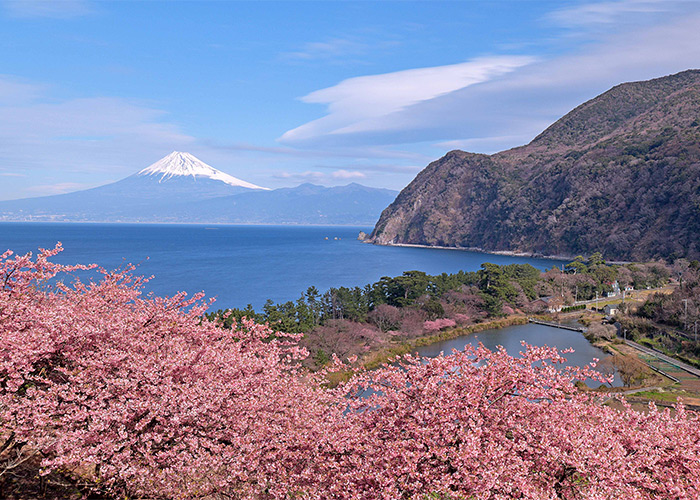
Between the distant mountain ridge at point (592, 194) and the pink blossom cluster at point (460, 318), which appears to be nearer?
the pink blossom cluster at point (460, 318)

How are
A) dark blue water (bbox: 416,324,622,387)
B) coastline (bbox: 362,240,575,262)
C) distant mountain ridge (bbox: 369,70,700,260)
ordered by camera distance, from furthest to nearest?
coastline (bbox: 362,240,575,262) < distant mountain ridge (bbox: 369,70,700,260) < dark blue water (bbox: 416,324,622,387)

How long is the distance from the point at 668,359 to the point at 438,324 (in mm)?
19157

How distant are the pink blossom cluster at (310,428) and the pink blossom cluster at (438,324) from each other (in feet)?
120

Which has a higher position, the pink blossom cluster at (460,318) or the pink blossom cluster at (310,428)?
the pink blossom cluster at (310,428)

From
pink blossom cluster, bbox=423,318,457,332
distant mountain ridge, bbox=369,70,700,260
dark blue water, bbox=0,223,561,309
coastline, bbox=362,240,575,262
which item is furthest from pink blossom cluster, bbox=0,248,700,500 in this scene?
coastline, bbox=362,240,575,262

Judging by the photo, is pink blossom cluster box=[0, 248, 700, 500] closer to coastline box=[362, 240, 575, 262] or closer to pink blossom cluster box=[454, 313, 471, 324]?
pink blossom cluster box=[454, 313, 471, 324]

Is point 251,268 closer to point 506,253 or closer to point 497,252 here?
point 506,253

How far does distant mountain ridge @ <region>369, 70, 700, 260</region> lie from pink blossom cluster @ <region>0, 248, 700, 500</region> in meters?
106

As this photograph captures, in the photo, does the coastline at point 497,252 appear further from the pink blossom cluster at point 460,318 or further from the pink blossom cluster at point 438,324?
the pink blossom cluster at point 438,324

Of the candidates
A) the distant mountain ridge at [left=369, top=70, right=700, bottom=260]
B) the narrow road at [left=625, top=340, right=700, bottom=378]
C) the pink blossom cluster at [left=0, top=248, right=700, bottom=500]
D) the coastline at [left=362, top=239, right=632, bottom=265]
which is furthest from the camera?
the coastline at [left=362, top=239, right=632, bottom=265]

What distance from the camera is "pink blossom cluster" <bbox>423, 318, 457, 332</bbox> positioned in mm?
43500

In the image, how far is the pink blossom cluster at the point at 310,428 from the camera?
5.36m

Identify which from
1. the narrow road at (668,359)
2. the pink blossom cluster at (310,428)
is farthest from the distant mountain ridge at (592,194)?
the pink blossom cluster at (310,428)

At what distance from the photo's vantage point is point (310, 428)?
6773 millimetres
